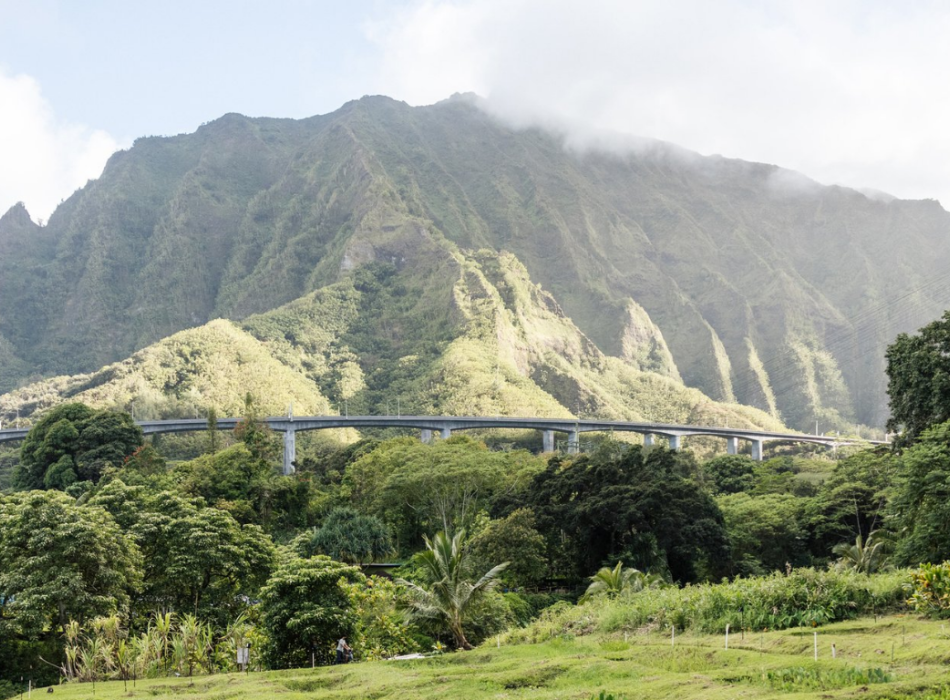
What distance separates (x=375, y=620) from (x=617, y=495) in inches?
757

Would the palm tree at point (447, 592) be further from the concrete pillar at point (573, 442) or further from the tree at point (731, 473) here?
the concrete pillar at point (573, 442)

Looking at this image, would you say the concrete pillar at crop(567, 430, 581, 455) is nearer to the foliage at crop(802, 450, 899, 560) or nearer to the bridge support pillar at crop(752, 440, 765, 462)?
the bridge support pillar at crop(752, 440, 765, 462)

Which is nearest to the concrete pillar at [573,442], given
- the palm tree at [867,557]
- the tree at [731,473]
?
the tree at [731,473]

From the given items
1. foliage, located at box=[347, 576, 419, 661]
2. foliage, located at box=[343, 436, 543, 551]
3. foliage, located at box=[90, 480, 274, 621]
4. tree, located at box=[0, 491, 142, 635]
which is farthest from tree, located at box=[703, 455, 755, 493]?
tree, located at box=[0, 491, 142, 635]

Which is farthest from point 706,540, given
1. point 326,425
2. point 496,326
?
point 496,326

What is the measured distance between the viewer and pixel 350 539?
47469mm

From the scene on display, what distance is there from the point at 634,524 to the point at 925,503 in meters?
17.8

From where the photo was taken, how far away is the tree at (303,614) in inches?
951

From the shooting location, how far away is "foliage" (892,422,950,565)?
25.8 m

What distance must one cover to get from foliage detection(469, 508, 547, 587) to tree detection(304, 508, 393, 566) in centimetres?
855

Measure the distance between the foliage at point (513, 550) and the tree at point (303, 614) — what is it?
16072 mm

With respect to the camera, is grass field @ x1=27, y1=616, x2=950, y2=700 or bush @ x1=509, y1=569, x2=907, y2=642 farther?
bush @ x1=509, y1=569, x2=907, y2=642

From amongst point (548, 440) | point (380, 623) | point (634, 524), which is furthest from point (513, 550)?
point (548, 440)

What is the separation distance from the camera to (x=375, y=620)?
1109 inches
